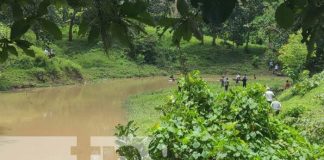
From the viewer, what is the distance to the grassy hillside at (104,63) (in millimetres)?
25047

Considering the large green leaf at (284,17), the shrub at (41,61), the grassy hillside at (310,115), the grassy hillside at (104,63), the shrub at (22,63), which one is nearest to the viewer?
the large green leaf at (284,17)

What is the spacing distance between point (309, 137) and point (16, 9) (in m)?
7.24

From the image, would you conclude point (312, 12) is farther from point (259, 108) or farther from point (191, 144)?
point (259, 108)

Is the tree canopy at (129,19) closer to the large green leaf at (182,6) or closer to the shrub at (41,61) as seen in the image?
the large green leaf at (182,6)

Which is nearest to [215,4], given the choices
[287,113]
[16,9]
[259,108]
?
[16,9]

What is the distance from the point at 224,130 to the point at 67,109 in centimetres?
1447

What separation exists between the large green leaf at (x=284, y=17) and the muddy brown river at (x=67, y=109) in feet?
44.8

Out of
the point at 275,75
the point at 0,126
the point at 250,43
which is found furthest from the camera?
the point at 250,43

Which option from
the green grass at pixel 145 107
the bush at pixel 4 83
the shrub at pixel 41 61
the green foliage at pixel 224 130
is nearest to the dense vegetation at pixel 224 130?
the green foliage at pixel 224 130

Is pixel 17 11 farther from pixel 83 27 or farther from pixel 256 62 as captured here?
pixel 256 62

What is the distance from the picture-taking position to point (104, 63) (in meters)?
30.0

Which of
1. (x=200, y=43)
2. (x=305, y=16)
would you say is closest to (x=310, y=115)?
(x=200, y=43)

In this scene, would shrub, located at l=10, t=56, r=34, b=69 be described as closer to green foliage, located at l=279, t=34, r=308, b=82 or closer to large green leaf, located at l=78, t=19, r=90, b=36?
green foliage, located at l=279, t=34, r=308, b=82

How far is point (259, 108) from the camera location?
563 cm
